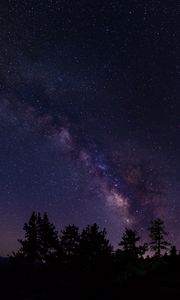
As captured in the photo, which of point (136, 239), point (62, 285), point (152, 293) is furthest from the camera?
point (136, 239)

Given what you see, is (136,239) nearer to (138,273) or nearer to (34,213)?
(138,273)

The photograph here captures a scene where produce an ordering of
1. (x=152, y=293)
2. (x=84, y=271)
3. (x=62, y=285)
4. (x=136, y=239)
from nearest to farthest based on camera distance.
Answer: (x=152, y=293)
(x=84, y=271)
(x=62, y=285)
(x=136, y=239)

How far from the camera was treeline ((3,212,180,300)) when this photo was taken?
37281 millimetres

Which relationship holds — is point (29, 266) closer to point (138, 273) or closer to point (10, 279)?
point (10, 279)

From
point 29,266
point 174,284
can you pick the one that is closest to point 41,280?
point 29,266

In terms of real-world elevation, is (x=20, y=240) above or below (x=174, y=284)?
above

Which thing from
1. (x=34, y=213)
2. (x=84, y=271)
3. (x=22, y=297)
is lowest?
(x=22, y=297)

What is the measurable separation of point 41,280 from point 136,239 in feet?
34.3

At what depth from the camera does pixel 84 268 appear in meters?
39.2

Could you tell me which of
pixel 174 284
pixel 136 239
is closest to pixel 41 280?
pixel 136 239

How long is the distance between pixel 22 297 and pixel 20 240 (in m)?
6.62

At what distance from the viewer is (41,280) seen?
43.3m

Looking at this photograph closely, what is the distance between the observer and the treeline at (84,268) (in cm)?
3728

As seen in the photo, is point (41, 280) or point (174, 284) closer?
point (174, 284)
